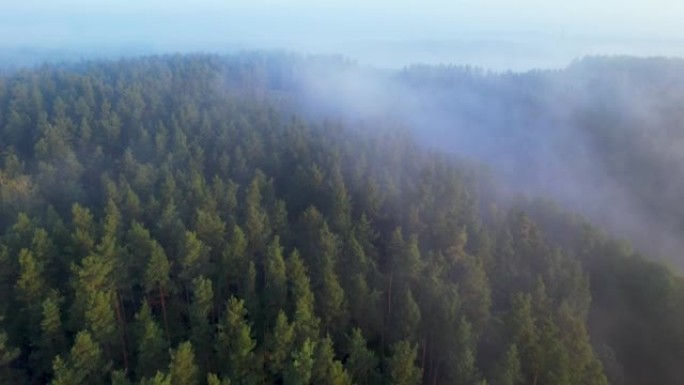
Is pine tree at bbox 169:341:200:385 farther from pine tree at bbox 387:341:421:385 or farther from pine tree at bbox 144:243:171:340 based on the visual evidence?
pine tree at bbox 387:341:421:385

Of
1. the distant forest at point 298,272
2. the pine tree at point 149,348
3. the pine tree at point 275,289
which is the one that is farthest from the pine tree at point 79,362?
the pine tree at point 275,289

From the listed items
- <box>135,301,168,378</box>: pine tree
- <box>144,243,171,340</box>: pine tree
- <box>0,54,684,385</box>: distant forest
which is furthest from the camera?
<box>144,243,171,340</box>: pine tree

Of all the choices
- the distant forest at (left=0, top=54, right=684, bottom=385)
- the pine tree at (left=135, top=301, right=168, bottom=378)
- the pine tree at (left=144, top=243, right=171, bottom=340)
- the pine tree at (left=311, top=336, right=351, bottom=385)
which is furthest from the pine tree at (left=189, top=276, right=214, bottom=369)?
the pine tree at (left=311, top=336, right=351, bottom=385)

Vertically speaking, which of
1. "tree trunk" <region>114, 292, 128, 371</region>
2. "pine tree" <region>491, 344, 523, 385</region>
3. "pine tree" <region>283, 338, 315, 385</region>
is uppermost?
"pine tree" <region>283, 338, 315, 385</region>

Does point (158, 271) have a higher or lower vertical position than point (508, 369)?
higher

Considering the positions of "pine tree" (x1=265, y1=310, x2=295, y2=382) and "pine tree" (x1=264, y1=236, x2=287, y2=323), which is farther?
"pine tree" (x1=264, y1=236, x2=287, y2=323)

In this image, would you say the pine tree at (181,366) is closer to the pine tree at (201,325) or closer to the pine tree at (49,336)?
the pine tree at (201,325)

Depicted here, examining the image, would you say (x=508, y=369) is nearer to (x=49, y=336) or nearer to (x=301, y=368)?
(x=301, y=368)

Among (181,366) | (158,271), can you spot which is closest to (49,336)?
(158,271)

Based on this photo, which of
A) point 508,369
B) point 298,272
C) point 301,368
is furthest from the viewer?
point 298,272
